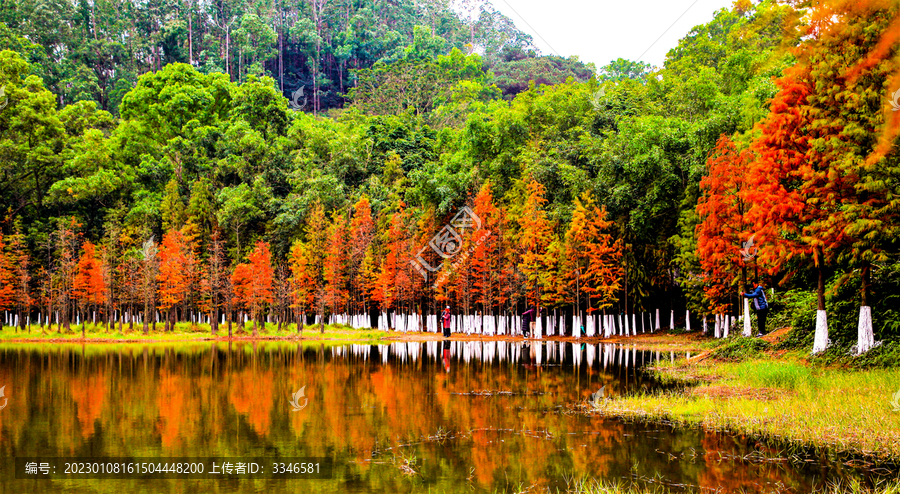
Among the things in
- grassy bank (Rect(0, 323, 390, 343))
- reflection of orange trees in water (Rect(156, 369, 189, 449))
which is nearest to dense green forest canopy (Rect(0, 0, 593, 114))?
grassy bank (Rect(0, 323, 390, 343))

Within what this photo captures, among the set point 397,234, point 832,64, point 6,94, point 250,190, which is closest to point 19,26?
point 6,94

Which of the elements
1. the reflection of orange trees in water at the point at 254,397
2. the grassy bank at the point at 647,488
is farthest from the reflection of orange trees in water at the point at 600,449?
the reflection of orange trees in water at the point at 254,397

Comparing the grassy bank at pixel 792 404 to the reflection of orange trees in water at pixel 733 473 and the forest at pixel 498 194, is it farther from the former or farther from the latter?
the forest at pixel 498 194

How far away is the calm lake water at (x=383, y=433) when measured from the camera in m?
9.60

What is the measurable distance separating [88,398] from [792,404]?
16988mm

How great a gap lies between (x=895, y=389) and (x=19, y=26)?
129779 millimetres

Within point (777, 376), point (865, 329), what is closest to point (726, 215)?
point (865, 329)

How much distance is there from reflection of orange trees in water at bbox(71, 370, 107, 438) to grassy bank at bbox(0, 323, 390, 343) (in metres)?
28.5

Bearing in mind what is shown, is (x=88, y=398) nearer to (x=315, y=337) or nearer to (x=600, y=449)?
(x=600, y=449)

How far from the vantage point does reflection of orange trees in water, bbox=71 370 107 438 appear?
1370 cm

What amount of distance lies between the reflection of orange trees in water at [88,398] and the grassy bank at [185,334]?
28477mm

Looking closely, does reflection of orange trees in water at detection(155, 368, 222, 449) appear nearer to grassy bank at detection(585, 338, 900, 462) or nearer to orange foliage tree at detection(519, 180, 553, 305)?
grassy bank at detection(585, 338, 900, 462)

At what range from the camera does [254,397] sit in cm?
1750

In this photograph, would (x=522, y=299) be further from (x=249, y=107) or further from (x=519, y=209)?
(x=249, y=107)
